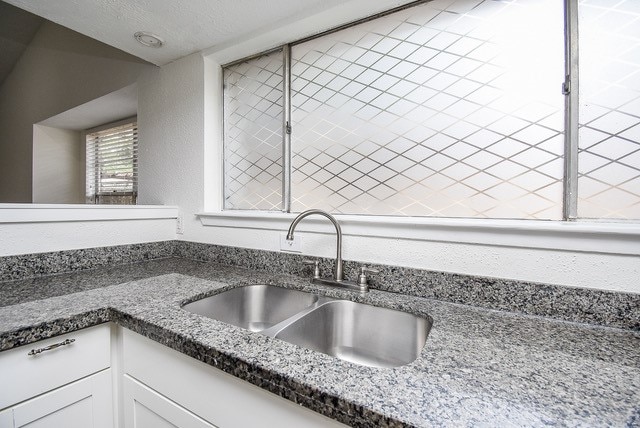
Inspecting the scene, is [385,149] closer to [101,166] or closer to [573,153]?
[573,153]

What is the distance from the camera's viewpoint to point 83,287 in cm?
110

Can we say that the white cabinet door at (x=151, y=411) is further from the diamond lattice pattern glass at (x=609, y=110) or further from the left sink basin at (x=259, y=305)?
the diamond lattice pattern glass at (x=609, y=110)

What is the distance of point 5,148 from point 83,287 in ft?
13.4

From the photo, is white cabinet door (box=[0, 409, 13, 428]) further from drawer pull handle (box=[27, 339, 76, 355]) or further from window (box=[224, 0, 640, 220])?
window (box=[224, 0, 640, 220])

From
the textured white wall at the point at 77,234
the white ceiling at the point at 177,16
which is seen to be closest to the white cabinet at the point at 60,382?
the textured white wall at the point at 77,234

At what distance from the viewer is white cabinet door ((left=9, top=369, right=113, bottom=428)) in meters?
0.77

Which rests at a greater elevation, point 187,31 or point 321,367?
point 187,31

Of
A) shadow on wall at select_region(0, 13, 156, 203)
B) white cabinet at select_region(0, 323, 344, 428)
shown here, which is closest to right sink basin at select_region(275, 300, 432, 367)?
white cabinet at select_region(0, 323, 344, 428)

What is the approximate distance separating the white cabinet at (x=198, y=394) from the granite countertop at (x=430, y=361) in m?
0.06

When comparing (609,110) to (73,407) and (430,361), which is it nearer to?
(430,361)

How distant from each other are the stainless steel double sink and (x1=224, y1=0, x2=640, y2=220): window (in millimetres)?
420

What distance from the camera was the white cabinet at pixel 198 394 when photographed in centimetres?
58

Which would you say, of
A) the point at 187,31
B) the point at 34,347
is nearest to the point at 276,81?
the point at 187,31

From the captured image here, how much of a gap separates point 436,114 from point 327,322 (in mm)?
883
